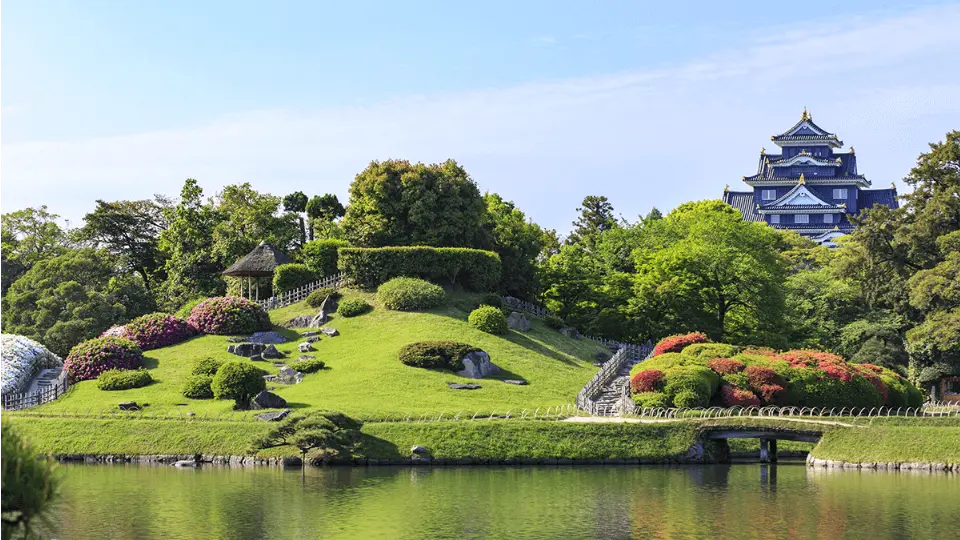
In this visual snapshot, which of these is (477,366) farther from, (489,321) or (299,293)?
(299,293)

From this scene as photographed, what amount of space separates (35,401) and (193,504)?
29273 millimetres

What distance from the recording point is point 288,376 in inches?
2571

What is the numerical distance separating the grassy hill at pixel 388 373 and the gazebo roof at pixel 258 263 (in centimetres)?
475

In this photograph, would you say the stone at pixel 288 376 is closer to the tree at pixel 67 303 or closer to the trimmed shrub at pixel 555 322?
the tree at pixel 67 303

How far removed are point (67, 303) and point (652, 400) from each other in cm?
4249

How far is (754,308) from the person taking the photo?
3014 inches

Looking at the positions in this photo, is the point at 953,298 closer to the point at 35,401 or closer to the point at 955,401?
the point at 955,401

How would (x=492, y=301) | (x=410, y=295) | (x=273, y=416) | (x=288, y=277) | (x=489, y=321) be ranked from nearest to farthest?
(x=273, y=416)
(x=489, y=321)
(x=410, y=295)
(x=492, y=301)
(x=288, y=277)

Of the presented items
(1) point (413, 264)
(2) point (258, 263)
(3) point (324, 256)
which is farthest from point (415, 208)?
(2) point (258, 263)

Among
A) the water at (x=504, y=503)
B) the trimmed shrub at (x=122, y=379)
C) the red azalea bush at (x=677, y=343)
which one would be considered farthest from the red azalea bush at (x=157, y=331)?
the red azalea bush at (x=677, y=343)

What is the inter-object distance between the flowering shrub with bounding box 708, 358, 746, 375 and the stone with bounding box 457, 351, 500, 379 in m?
13.2

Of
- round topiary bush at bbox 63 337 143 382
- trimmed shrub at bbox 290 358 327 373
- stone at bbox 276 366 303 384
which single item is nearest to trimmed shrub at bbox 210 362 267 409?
stone at bbox 276 366 303 384

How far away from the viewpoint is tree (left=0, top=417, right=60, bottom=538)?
63.1 ft

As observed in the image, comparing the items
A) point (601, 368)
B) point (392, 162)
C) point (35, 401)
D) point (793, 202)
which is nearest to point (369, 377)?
point (601, 368)
